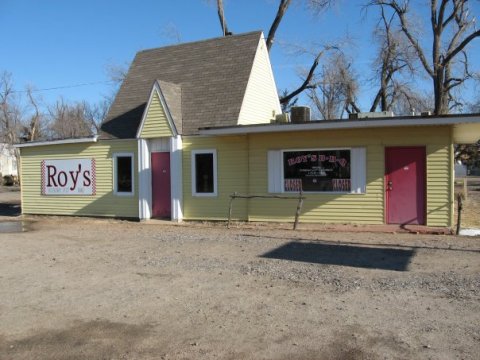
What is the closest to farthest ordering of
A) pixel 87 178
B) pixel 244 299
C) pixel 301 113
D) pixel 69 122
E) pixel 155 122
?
pixel 244 299 → pixel 155 122 → pixel 301 113 → pixel 87 178 → pixel 69 122

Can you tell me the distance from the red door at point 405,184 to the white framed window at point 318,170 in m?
0.74

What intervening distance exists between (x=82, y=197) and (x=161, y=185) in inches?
136

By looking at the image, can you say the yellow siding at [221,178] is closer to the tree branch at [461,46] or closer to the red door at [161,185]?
the red door at [161,185]

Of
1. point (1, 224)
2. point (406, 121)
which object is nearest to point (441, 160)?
point (406, 121)

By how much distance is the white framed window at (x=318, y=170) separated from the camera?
1413 centimetres

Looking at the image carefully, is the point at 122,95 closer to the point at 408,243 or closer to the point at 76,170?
the point at 76,170

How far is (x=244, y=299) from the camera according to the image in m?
6.92

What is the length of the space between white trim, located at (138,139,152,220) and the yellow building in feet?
0.11

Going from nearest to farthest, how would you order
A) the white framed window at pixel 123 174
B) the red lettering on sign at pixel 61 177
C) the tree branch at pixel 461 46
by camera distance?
1. the white framed window at pixel 123 174
2. the red lettering on sign at pixel 61 177
3. the tree branch at pixel 461 46

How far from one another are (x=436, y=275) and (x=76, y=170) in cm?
1379

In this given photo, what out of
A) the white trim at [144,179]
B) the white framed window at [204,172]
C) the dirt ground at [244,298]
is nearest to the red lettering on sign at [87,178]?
the white trim at [144,179]

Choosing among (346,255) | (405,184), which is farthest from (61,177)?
(346,255)

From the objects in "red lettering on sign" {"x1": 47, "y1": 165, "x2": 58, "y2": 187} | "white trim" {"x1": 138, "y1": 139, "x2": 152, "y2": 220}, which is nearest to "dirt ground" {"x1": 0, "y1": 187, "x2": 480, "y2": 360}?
"white trim" {"x1": 138, "y1": 139, "x2": 152, "y2": 220}

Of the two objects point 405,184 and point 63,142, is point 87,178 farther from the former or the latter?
point 405,184
